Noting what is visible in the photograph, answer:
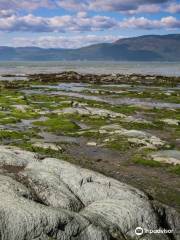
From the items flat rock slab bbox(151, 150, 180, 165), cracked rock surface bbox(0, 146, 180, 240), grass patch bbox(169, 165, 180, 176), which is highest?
cracked rock surface bbox(0, 146, 180, 240)

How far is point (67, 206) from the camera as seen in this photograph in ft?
67.2

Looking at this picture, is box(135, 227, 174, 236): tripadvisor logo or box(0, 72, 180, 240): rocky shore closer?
box(0, 72, 180, 240): rocky shore

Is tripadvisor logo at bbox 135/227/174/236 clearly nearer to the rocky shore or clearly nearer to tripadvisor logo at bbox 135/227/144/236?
tripadvisor logo at bbox 135/227/144/236

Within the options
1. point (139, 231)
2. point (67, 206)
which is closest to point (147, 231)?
point (139, 231)

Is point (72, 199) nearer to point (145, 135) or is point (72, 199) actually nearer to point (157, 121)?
point (145, 135)

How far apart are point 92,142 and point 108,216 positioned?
1162 inches

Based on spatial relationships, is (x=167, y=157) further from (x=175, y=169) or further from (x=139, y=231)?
(x=139, y=231)

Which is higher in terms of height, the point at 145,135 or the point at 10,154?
the point at 10,154

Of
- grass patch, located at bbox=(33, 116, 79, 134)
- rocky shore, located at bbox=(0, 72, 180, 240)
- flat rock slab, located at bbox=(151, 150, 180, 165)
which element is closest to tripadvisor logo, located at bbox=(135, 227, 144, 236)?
rocky shore, located at bbox=(0, 72, 180, 240)

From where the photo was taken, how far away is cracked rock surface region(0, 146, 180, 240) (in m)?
17.8

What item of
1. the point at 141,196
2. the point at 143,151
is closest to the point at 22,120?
the point at 143,151

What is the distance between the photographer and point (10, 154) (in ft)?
88.2

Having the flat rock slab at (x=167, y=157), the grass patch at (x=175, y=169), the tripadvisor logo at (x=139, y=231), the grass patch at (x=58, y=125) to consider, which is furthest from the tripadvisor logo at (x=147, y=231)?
the grass patch at (x=58, y=125)

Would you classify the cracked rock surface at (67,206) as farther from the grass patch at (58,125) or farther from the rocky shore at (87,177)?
the grass patch at (58,125)
